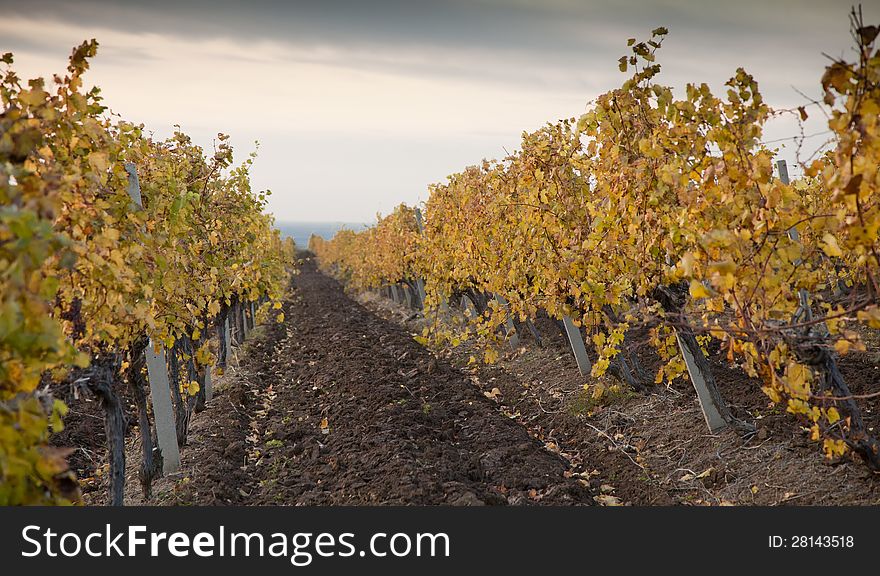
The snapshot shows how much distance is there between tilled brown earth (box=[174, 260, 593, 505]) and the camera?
251 inches

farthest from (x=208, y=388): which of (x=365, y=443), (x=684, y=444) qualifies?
(x=684, y=444)

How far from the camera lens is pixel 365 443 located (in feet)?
25.4

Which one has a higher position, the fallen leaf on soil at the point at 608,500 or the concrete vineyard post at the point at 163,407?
the concrete vineyard post at the point at 163,407

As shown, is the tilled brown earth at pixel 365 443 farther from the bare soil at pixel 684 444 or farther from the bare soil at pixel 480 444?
the bare soil at pixel 684 444

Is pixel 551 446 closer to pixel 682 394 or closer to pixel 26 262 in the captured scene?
pixel 682 394

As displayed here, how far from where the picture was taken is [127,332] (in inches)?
225

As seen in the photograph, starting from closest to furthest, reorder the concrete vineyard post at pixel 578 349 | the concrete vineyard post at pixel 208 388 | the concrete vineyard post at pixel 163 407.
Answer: the concrete vineyard post at pixel 163 407 → the concrete vineyard post at pixel 578 349 → the concrete vineyard post at pixel 208 388

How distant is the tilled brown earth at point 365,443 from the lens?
6.37m

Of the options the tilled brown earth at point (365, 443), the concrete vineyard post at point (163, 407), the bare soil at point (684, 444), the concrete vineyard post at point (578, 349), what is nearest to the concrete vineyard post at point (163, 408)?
the concrete vineyard post at point (163, 407)

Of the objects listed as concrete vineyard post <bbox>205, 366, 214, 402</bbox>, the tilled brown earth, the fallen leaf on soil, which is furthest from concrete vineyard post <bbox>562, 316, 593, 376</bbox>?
concrete vineyard post <bbox>205, 366, 214, 402</bbox>

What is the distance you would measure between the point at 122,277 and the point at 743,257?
3.80m

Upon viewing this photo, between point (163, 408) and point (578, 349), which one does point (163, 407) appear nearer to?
point (163, 408)

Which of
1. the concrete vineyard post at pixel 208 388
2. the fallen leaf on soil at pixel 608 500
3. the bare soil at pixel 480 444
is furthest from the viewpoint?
the concrete vineyard post at pixel 208 388

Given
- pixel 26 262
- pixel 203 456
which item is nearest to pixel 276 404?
pixel 203 456
